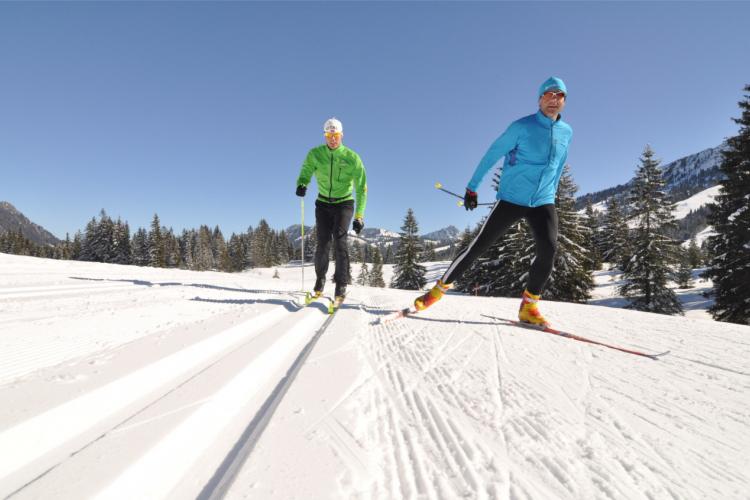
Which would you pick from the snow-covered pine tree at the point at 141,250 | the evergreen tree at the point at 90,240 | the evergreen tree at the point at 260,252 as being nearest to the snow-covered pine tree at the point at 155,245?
the snow-covered pine tree at the point at 141,250

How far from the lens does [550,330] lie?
8.86ft

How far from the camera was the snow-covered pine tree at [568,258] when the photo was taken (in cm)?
1994

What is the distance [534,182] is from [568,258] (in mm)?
19820

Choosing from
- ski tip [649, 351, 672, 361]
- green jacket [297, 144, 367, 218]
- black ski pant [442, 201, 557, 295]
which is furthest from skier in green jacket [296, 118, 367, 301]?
ski tip [649, 351, 672, 361]

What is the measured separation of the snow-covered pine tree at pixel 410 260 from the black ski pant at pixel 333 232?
29434 mm

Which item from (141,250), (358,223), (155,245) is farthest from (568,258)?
(141,250)

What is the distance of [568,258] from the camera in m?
20.0

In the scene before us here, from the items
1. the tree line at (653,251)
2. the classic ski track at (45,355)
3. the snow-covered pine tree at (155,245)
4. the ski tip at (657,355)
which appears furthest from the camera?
the snow-covered pine tree at (155,245)

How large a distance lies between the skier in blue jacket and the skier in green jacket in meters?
1.82

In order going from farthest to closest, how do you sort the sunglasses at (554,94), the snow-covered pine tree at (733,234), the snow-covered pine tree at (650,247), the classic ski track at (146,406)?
the snow-covered pine tree at (650,247) → the snow-covered pine tree at (733,234) → the sunglasses at (554,94) → the classic ski track at (146,406)

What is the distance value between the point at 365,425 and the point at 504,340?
5.10ft

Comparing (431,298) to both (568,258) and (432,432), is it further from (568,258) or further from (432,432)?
(568,258)

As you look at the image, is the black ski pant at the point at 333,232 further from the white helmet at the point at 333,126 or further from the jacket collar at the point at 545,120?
the jacket collar at the point at 545,120

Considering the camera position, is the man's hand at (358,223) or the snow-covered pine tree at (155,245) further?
the snow-covered pine tree at (155,245)
